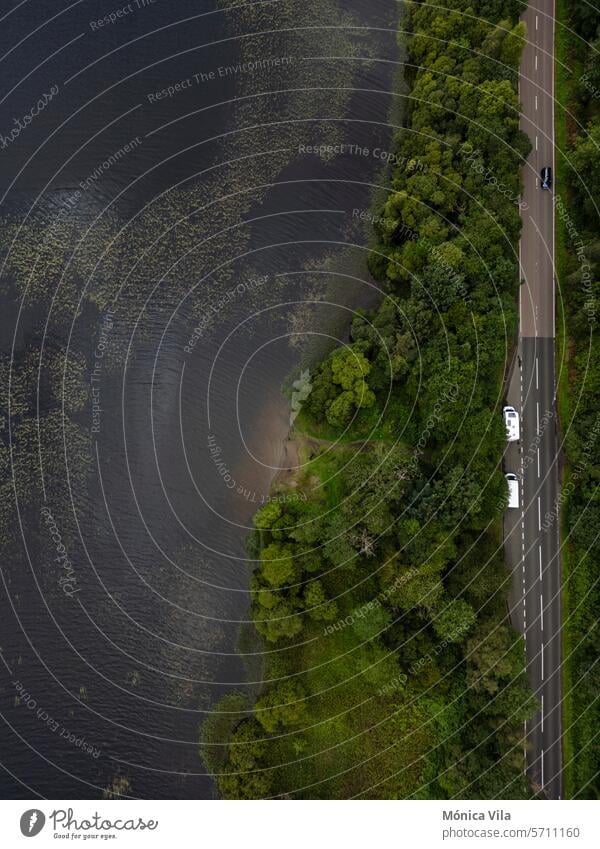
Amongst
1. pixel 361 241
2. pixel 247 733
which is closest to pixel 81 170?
pixel 361 241

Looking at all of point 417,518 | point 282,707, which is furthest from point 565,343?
point 282,707

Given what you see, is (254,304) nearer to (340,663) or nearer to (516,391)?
(516,391)

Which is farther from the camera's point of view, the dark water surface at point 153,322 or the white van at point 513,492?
the dark water surface at point 153,322

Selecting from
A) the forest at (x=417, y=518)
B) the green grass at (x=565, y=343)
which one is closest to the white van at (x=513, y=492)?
the forest at (x=417, y=518)

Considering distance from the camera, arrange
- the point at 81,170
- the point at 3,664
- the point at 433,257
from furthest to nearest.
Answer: the point at 81,170 < the point at 3,664 < the point at 433,257

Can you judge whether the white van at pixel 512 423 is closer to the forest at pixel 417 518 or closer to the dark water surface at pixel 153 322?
the forest at pixel 417 518

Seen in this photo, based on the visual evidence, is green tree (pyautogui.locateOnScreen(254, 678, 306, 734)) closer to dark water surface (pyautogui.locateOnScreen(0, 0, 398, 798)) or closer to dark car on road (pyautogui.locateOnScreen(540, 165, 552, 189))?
dark water surface (pyautogui.locateOnScreen(0, 0, 398, 798))
